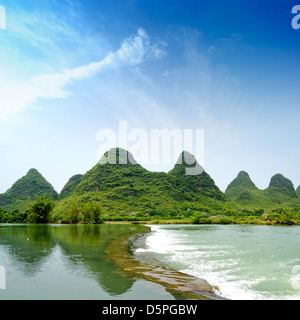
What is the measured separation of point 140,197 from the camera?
10412 cm

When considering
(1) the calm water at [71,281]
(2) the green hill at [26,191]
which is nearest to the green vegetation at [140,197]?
(2) the green hill at [26,191]

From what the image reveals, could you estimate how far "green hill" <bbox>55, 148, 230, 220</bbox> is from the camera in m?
91.6

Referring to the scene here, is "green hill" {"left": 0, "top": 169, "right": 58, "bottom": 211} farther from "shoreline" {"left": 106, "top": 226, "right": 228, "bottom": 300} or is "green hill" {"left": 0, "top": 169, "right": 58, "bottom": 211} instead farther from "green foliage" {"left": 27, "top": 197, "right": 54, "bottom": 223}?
"shoreline" {"left": 106, "top": 226, "right": 228, "bottom": 300}

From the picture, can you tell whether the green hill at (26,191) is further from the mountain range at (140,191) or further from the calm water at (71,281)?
the calm water at (71,281)

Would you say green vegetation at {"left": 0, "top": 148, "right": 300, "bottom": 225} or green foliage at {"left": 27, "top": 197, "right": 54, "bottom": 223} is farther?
green vegetation at {"left": 0, "top": 148, "right": 300, "bottom": 225}

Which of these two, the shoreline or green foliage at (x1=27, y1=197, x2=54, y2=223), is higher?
the shoreline

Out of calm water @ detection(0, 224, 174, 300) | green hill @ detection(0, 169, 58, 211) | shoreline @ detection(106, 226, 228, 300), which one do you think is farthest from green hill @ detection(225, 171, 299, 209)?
calm water @ detection(0, 224, 174, 300)

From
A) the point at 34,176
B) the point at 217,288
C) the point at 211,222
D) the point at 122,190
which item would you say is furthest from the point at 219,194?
the point at 217,288

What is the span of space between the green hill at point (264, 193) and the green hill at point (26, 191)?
352 ft

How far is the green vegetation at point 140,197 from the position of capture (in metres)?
66.4
